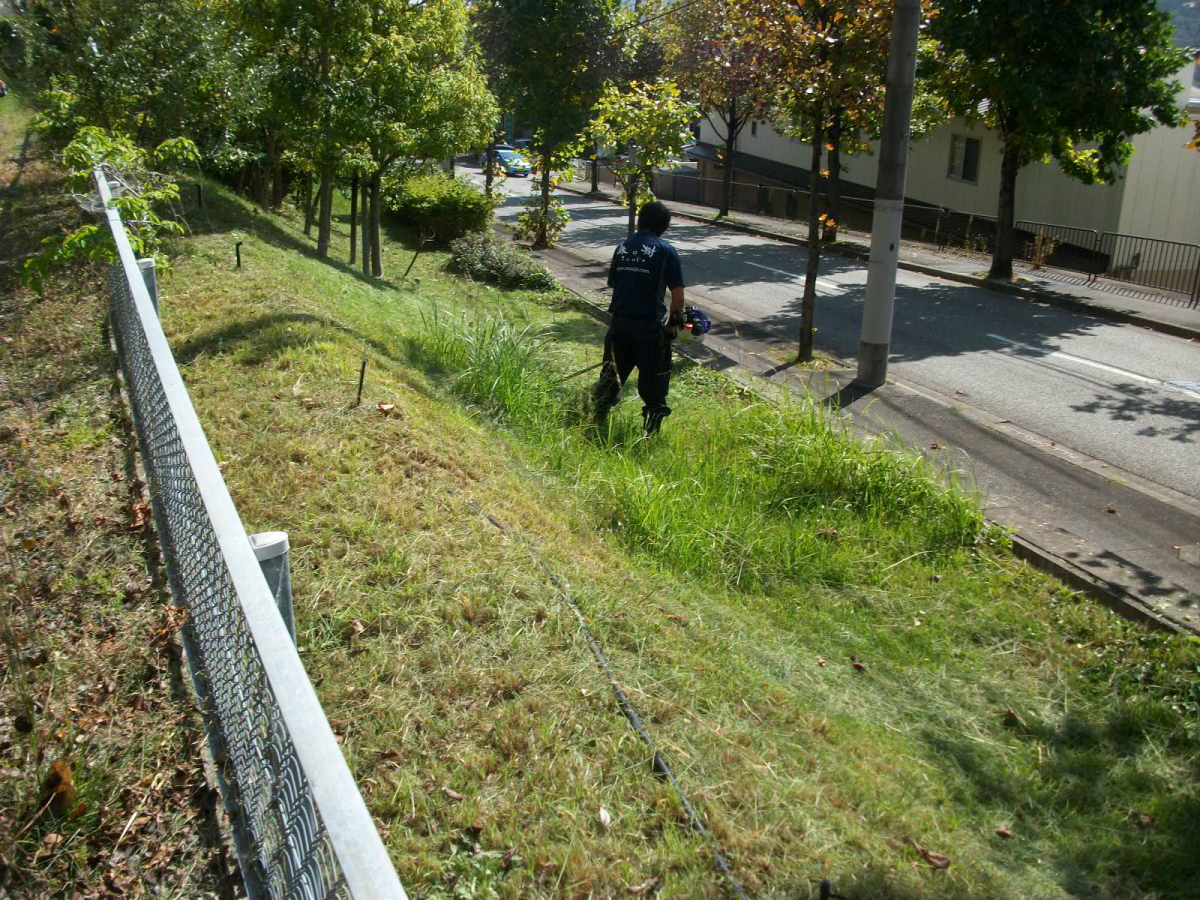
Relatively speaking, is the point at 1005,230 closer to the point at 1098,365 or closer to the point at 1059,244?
the point at 1059,244

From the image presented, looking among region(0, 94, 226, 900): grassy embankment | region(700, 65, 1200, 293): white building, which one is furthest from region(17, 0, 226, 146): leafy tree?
region(700, 65, 1200, 293): white building

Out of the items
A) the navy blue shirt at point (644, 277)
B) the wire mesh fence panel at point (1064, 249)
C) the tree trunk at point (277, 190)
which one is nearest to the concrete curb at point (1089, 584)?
the navy blue shirt at point (644, 277)

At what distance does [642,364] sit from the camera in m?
8.08

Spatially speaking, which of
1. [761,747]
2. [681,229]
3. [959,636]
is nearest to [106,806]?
[761,747]

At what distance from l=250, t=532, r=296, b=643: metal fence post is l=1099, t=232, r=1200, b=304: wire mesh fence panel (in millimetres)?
19895

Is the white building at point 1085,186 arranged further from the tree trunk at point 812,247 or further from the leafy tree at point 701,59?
the tree trunk at point 812,247

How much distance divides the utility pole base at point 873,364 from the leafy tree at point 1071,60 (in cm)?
872

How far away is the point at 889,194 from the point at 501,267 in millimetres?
7631

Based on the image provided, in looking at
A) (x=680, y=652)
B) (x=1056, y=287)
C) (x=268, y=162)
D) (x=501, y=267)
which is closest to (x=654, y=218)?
(x=680, y=652)

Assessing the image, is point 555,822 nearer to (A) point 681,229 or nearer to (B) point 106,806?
(B) point 106,806

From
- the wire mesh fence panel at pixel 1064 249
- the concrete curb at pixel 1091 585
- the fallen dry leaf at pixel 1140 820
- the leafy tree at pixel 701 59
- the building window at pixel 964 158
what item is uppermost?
the leafy tree at pixel 701 59

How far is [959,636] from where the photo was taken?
538 cm

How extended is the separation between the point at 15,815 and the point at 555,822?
1.55 metres

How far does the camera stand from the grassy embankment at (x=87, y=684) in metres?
2.78
